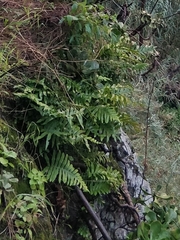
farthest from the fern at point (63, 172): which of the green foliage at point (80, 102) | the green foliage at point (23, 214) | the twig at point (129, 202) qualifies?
the twig at point (129, 202)

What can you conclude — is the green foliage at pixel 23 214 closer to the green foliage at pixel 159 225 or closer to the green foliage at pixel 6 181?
the green foliage at pixel 6 181

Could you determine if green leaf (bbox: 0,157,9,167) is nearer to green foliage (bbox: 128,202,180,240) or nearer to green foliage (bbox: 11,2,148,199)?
green foliage (bbox: 11,2,148,199)

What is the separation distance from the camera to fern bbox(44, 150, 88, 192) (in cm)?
148

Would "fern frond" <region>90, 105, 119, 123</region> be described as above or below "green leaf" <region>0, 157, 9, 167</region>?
above

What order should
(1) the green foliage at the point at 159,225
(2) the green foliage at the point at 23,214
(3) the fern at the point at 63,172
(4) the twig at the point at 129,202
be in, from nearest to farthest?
(2) the green foliage at the point at 23,214, (1) the green foliage at the point at 159,225, (3) the fern at the point at 63,172, (4) the twig at the point at 129,202

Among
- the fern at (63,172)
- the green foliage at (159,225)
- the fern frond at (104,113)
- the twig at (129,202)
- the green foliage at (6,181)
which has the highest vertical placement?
the fern frond at (104,113)

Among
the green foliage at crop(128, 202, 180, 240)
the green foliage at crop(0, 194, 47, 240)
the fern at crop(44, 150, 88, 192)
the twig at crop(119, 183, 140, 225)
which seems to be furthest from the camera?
the twig at crop(119, 183, 140, 225)

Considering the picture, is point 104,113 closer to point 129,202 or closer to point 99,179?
point 99,179

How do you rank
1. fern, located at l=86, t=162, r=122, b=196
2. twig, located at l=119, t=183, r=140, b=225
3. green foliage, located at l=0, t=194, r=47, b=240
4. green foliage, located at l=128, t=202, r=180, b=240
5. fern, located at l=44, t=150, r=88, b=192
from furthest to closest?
twig, located at l=119, t=183, r=140, b=225, fern, located at l=86, t=162, r=122, b=196, fern, located at l=44, t=150, r=88, b=192, green foliage, located at l=128, t=202, r=180, b=240, green foliage, located at l=0, t=194, r=47, b=240

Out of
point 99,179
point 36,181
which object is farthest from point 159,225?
point 36,181

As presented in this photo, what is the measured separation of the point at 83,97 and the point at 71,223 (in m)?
0.49

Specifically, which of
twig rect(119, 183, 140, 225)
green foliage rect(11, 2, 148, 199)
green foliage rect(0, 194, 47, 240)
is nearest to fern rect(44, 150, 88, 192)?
green foliage rect(11, 2, 148, 199)

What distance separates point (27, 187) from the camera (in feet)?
4.55

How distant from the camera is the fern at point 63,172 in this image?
1.48m
